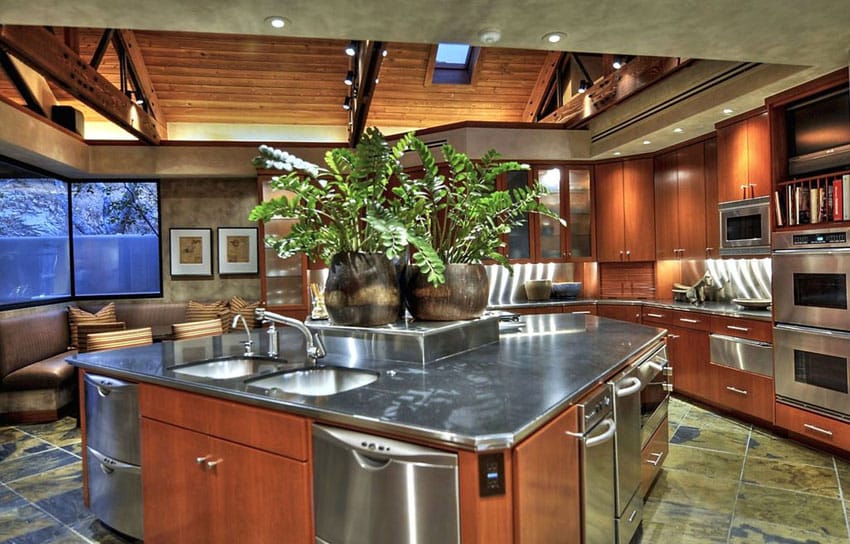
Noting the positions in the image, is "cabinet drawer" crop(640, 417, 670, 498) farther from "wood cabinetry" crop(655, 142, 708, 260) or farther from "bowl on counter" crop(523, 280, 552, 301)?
"bowl on counter" crop(523, 280, 552, 301)

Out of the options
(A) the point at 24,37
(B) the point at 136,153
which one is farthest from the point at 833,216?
(B) the point at 136,153

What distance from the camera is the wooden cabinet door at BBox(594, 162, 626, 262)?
19.8ft

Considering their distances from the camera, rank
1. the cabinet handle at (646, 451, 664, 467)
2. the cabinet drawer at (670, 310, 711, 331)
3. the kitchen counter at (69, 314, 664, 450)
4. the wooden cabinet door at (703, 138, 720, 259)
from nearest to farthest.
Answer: the kitchen counter at (69, 314, 664, 450)
the cabinet handle at (646, 451, 664, 467)
the cabinet drawer at (670, 310, 711, 331)
the wooden cabinet door at (703, 138, 720, 259)

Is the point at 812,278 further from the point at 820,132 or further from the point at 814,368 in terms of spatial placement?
the point at 820,132

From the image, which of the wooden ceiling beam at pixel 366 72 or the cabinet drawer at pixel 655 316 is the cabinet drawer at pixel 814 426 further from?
the wooden ceiling beam at pixel 366 72

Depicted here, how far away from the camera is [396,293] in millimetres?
2473

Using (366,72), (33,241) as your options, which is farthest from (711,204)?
(33,241)

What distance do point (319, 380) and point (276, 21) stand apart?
6.03 ft

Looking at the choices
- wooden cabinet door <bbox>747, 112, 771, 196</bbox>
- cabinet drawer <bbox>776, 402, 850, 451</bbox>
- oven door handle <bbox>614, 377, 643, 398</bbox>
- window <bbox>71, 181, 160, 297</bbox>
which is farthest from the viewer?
window <bbox>71, 181, 160, 297</bbox>

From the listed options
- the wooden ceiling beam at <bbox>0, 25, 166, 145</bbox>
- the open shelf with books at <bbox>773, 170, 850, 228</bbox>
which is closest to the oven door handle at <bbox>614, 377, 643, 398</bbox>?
the open shelf with books at <bbox>773, 170, 850, 228</bbox>

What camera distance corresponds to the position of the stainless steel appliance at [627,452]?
213cm

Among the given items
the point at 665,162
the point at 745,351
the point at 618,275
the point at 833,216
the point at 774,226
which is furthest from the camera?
the point at 618,275

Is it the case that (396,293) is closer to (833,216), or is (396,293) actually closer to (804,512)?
(804,512)

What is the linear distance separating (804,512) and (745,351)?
167 cm
